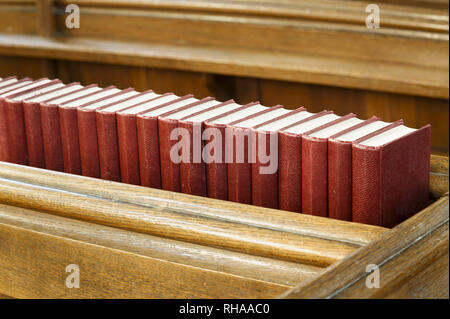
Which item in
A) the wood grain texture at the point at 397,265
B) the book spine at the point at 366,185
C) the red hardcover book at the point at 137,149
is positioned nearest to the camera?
the wood grain texture at the point at 397,265

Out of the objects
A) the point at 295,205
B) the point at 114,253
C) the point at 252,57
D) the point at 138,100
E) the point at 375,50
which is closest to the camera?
the point at 114,253

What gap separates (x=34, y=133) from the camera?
5.05 ft

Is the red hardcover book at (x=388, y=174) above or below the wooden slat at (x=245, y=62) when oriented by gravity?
above

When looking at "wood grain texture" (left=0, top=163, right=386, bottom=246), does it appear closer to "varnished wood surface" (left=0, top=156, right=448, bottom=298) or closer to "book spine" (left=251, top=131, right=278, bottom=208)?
"varnished wood surface" (left=0, top=156, right=448, bottom=298)

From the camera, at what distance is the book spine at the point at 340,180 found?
1179mm

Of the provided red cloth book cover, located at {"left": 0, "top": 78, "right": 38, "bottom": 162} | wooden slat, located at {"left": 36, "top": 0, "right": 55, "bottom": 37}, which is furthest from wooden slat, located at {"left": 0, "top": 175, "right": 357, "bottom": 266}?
wooden slat, located at {"left": 36, "top": 0, "right": 55, "bottom": 37}

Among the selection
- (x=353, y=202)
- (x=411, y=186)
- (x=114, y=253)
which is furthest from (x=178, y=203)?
(x=411, y=186)

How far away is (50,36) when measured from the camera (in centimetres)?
403

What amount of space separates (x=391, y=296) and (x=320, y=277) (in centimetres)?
9

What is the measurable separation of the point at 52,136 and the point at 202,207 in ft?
1.56

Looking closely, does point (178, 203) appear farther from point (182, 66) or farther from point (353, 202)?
point (182, 66)

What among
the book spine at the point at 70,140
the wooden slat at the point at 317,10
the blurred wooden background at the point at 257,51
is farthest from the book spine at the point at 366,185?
the wooden slat at the point at 317,10

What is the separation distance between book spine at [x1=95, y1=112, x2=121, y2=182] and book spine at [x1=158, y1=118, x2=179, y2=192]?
11 cm

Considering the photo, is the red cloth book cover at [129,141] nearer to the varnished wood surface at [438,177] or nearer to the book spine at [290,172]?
the book spine at [290,172]
